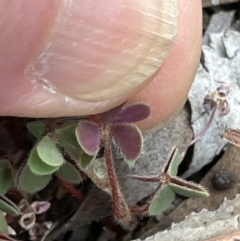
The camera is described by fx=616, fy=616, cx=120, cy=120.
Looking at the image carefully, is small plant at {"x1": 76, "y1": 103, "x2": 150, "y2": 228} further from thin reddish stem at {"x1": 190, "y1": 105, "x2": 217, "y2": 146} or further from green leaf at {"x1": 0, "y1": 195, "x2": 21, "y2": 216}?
thin reddish stem at {"x1": 190, "y1": 105, "x2": 217, "y2": 146}

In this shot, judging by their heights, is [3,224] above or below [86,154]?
below

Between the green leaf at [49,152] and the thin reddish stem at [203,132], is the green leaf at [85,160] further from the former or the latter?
the thin reddish stem at [203,132]

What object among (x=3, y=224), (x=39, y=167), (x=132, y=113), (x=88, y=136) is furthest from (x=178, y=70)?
(x=3, y=224)

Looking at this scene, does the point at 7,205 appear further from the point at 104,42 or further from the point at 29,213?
the point at 104,42

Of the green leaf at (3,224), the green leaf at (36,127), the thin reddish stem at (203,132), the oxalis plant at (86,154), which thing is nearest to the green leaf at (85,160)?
the oxalis plant at (86,154)

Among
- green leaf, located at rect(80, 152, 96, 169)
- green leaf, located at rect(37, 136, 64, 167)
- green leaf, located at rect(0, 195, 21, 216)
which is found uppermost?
green leaf, located at rect(37, 136, 64, 167)

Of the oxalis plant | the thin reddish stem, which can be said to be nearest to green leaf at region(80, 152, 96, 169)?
the oxalis plant

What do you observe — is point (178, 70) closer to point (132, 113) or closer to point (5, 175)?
point (132, 113)
